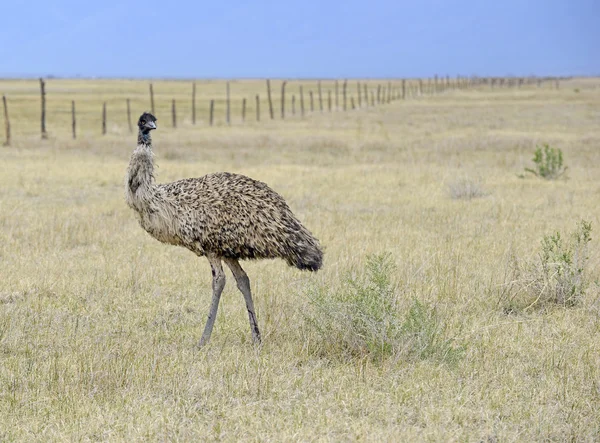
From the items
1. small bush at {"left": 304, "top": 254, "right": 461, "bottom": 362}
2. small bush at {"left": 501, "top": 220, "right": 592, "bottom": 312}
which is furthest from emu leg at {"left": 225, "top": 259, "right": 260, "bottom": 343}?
small bush at {"left": 501, "top": 220, "right": 592, "bottom": 312}

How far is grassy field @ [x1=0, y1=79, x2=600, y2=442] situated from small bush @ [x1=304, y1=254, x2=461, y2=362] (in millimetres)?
42

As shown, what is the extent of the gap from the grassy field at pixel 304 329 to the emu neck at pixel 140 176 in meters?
1.23

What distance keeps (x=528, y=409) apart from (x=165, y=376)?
8.26ft

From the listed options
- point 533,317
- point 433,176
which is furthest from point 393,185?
point 533,317

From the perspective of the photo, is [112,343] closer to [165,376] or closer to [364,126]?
[165,376]

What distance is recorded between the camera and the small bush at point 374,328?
659 centimetres

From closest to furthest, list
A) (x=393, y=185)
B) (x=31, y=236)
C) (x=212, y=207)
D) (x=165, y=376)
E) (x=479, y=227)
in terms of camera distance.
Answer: (x=165, y=376), (x=212, y=207), (x=31, y=236), (x=479, y=227), (x=393, y=185)

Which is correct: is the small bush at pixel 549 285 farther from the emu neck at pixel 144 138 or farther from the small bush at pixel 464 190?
the small bush at pixel 464 190

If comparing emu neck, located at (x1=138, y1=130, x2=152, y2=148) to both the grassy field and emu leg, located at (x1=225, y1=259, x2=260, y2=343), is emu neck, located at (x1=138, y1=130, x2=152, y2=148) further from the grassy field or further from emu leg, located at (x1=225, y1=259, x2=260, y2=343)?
the grassy field

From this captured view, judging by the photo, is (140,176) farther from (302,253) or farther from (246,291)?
(302,253)

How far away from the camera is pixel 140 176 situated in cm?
714

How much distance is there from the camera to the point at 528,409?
18.2 feet

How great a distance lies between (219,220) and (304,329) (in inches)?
48.3

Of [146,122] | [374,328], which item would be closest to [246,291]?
[374,328]
